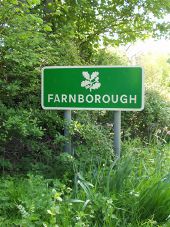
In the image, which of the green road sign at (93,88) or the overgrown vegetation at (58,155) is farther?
the green road sign at (93,88)

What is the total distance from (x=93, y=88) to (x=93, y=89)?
13 millimetres

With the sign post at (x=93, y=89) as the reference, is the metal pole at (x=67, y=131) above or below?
below

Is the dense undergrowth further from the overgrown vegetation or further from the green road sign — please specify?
the green road sign

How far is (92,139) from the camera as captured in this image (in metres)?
4.46

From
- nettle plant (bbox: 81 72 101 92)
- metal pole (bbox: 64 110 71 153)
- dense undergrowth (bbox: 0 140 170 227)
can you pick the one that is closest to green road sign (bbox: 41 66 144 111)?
nettle plant (bbox: 81 72 101 92)

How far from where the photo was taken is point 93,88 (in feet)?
15.0

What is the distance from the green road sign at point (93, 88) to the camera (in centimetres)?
445

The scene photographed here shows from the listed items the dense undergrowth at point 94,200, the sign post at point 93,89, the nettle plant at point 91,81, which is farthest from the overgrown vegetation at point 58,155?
the nettle plant at point 91,81

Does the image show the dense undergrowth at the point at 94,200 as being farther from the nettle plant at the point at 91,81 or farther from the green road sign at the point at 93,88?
the nettle plant at the point at 91,81

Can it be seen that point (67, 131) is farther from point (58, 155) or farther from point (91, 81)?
point (91, 81)

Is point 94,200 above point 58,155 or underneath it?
underneath

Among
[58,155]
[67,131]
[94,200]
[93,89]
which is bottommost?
[94,200]

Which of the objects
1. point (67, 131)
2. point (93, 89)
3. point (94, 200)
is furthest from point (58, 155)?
point (94, 200)

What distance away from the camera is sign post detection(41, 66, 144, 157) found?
445cm
